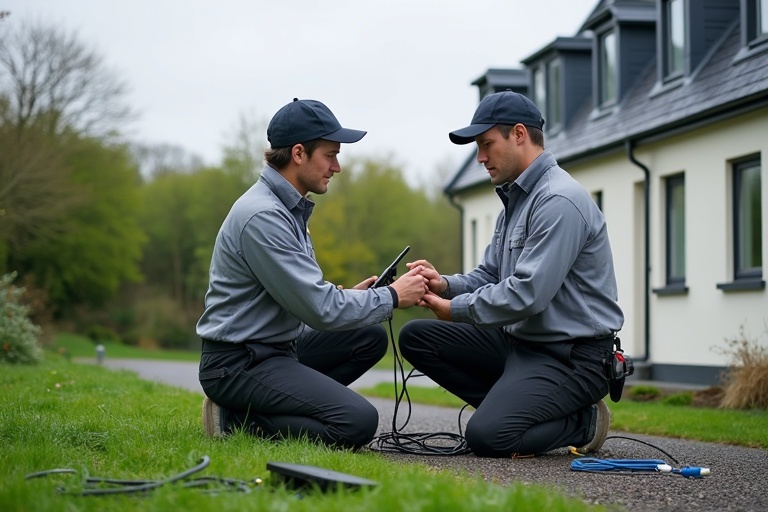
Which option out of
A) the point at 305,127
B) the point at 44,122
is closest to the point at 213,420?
the point at 305,127

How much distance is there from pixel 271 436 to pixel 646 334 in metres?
13.2

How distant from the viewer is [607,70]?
21.6 meters

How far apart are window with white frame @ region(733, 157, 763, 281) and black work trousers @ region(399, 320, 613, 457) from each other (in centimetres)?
927

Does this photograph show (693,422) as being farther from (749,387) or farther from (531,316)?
(531,316)

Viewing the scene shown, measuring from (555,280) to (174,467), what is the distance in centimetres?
250

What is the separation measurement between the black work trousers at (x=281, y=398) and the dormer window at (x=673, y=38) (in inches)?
535

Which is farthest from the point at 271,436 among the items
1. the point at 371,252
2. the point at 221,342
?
the point at 371,252

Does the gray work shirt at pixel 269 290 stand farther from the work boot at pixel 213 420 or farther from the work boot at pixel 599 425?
the work boot at pixel 599 425

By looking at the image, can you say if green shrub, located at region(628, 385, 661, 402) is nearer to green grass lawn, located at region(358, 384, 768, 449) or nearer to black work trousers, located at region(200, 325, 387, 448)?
green grass lawn, located at region(358, 384, 768, 449)

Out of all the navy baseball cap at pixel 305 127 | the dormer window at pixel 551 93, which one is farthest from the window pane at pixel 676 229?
the navy baseball cap at pixel 305 127

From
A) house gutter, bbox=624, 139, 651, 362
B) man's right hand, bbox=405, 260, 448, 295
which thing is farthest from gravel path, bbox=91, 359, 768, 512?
house gutter, bbox=624, 139, 651, 362

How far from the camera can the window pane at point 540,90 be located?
24812mm

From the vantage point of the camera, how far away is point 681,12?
725 inches

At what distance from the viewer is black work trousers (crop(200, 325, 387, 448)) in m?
6.14
